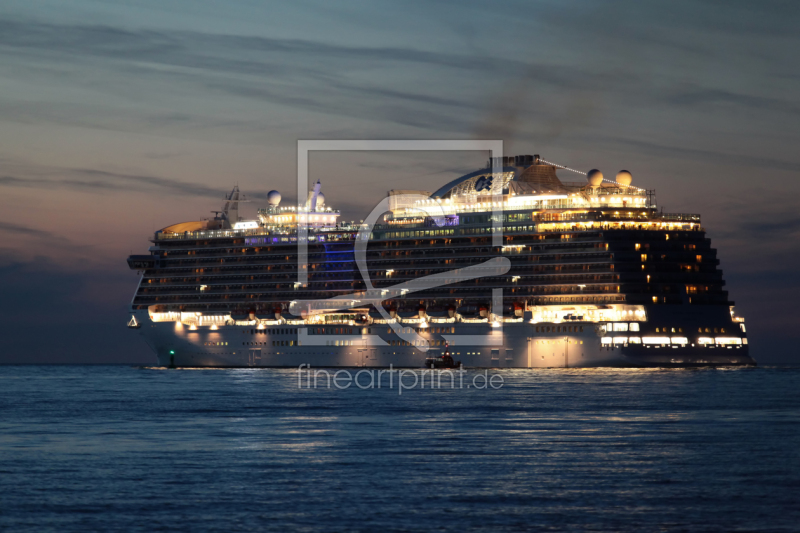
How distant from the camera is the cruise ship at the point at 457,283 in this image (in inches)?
4365

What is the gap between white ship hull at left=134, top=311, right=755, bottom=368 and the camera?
108750 millimetres

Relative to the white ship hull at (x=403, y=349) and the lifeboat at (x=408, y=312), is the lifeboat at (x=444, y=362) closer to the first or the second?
the white ship hull at (x=403, y=349)

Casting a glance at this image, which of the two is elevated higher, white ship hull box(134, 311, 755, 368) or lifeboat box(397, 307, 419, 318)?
lifeboat box(397, 307, 419, 318)

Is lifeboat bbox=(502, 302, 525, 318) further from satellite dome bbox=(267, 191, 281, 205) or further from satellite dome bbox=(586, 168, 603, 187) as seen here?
satellite dome bbox=(267, 191, 281, 205)

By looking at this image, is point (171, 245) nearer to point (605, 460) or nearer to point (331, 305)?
point (331, 305)

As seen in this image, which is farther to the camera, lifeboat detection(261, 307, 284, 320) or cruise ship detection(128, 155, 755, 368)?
lifeboat detection(261, 307, 284, 320)

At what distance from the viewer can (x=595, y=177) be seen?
394ft

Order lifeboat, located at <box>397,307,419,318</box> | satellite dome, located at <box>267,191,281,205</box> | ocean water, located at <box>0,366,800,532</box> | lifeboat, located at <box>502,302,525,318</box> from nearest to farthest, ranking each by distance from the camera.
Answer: ocean water, located at <box>0,366,800,532</box>, lifeboat, located at <box>502,302,525,318</box>, lifeboat, located at <box>397,307,419,318</box>, satellite dome, located at <box>267,191,281,205</box>

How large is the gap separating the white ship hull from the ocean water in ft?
92.0

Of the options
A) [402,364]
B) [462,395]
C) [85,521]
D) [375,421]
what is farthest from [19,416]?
[402,364]

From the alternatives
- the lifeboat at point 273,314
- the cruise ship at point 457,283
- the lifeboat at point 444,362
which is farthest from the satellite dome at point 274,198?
the lifeboat at point 444,362

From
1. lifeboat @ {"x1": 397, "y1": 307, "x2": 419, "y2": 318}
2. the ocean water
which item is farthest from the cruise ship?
the ocean water

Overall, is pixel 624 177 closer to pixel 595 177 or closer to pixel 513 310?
pixel 595 177

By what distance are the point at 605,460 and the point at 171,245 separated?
334 feet
